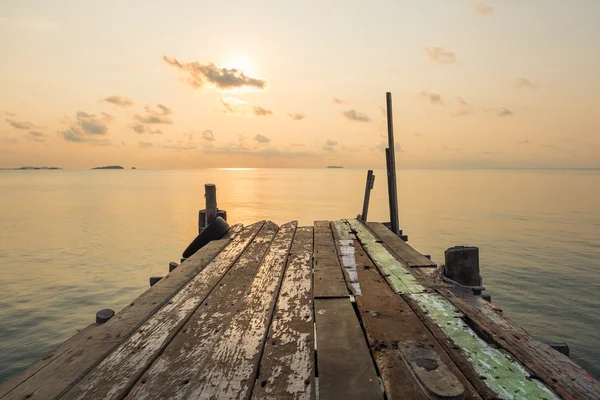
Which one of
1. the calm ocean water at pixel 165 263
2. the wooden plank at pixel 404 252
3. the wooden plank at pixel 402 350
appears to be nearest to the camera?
the wooden plank at pixel 402 350

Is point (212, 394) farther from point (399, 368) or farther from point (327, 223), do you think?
point (327, 223)

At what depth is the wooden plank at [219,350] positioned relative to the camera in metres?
2.14

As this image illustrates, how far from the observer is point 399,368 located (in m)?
2.29

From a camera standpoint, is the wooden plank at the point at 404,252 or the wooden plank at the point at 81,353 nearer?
the wooden plank at the point at 81,353

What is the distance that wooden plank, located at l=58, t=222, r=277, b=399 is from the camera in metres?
2.16

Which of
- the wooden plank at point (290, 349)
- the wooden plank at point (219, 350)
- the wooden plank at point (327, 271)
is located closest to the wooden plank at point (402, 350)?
the wooden plank at point (327, 271)

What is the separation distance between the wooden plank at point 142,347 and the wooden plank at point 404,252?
105 inches

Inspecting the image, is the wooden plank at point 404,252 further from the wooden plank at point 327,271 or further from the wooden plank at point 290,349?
the wooden plank at point 290,349

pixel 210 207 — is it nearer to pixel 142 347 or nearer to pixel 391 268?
pixel 391 268

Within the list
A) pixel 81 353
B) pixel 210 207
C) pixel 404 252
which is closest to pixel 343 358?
pixel 81 353

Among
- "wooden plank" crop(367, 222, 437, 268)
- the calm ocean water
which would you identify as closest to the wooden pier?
"wooden plank" crop(367, 222, 437, 268)

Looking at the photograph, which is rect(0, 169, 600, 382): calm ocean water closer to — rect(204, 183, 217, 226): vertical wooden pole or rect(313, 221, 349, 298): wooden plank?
rect(204, 183, 217, 226): vertical wooden pole

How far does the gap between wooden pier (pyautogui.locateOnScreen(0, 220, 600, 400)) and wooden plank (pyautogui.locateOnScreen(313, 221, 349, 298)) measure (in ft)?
0.10

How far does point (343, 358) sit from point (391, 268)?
249 cm
